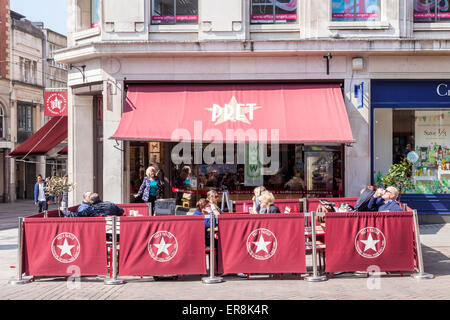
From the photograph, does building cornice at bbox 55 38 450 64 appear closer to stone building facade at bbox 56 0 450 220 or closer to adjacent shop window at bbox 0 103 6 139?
stone building facade at bbox 56 0 450 220

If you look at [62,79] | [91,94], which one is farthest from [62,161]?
[91,94]

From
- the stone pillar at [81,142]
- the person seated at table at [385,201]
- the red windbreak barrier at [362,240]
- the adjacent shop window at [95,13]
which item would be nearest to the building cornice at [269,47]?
the adjacent shop window at [95,13]

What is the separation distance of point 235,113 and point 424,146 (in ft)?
18.9

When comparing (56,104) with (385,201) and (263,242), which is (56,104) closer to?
(263,242)

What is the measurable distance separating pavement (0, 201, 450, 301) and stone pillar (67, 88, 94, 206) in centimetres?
700

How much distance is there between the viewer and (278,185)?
618 inches

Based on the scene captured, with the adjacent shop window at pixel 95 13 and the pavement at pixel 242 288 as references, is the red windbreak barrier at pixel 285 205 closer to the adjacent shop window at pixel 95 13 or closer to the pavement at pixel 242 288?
the pavement at pixel 242 288

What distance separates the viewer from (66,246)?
28.7 feet

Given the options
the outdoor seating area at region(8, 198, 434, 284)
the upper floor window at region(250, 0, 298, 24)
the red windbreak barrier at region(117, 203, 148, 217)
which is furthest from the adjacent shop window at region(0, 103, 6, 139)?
the outdoor seating area at region(8, 198, 434, 284)

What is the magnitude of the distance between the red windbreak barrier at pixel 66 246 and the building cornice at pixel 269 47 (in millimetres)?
7259

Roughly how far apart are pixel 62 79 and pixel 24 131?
26.7 ft

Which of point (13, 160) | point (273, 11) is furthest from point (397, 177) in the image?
point (13, 160)

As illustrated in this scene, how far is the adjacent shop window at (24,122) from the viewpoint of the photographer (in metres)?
36.2
